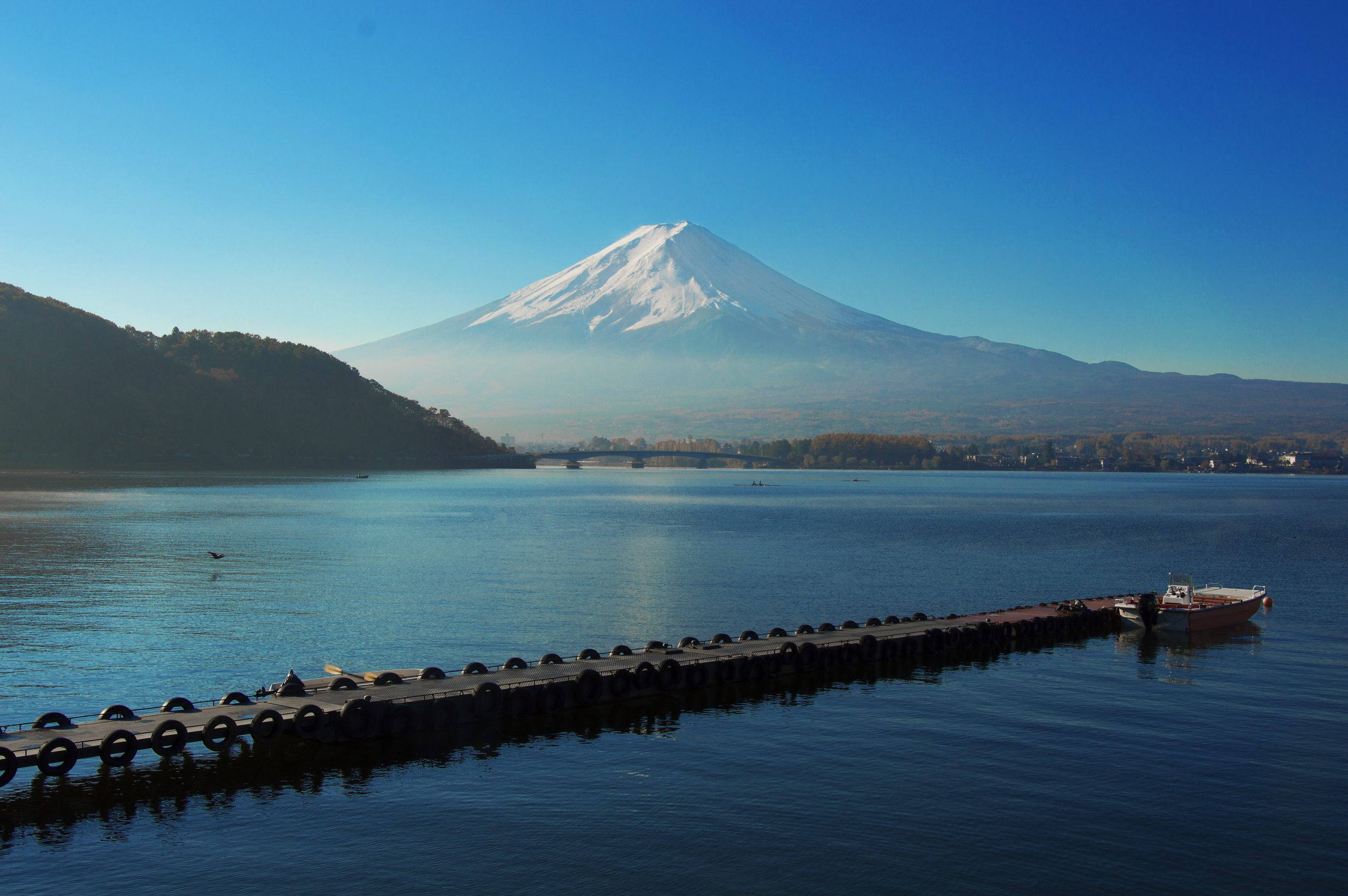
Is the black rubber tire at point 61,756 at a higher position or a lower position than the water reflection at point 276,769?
higher

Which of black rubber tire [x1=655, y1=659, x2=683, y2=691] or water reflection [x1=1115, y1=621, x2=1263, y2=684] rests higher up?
black rubber tire [x1=655, y1=659, x2=683, y2=691]

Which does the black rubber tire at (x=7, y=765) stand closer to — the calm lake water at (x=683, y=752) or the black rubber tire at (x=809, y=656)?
the calm lake water at (x=683, y=752)

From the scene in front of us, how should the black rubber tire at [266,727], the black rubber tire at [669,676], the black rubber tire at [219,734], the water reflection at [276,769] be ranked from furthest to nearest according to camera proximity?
the black rubber tire at [669,676] → the black rubber tire at [266,727] → the black rubber tire at [219,734] → the water reflection at [276,769]

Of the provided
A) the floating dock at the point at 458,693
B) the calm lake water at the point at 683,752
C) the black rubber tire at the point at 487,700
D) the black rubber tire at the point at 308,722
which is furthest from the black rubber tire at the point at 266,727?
the black rubber tire at the point at 487,700

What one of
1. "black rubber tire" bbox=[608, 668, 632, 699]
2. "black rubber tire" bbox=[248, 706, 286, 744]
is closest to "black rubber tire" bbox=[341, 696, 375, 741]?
"black rubber tire" bbox=[248, 706, 286, 744]

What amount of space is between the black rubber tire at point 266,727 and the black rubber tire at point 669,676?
9727 mm

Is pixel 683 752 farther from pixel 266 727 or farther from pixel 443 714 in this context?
pixel 266 727

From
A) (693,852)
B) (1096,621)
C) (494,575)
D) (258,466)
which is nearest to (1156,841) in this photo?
(693,852)

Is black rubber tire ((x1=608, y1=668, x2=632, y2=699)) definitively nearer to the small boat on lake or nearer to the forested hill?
the small boat on lake

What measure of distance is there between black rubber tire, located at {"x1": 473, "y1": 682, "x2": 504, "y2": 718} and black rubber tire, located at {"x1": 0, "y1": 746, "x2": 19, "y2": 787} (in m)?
8.88

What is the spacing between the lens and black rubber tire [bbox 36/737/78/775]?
60.6 feet

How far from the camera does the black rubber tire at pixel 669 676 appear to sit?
27.1 metres

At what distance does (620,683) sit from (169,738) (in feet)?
Answer: 34.6

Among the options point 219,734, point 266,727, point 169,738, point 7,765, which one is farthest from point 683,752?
point 7,765
